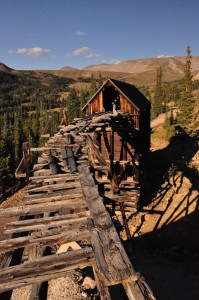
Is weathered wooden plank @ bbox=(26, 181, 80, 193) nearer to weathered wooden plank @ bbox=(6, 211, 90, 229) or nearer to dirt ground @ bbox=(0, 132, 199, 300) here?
weathered wooden plank @ bbox=(6, 211, 90, 229)

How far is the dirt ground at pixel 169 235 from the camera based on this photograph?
14013 mm

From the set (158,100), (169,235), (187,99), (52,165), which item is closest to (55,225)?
(52,165)

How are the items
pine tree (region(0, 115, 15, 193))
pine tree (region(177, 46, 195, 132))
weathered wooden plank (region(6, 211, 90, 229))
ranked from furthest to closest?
pine tree (region(0, 115, 15, 193))
pine tree (region(177, 46, 195, 132))
weathered wooden plank (region(6, 211, 90, 229))

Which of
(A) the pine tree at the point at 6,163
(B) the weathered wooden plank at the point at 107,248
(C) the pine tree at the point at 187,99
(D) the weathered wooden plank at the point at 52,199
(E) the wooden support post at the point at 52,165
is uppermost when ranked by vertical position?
(C) the pine tree at the point at 187,99

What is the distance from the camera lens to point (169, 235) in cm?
1778

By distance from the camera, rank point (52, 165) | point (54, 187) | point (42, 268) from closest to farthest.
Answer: point (42, 268)
point (54, 187)
point (52, 165)

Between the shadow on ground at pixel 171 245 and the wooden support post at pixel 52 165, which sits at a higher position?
the wooden support post at pixel 52 165

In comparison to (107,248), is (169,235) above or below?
below

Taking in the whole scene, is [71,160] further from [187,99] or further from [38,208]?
[187,99]

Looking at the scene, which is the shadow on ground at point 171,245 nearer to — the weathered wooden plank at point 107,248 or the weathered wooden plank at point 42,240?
the weathered wooden plank at point 107,248

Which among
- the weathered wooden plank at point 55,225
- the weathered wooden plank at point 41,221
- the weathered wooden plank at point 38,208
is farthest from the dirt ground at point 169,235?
the weathered wooden plank at point 55,225

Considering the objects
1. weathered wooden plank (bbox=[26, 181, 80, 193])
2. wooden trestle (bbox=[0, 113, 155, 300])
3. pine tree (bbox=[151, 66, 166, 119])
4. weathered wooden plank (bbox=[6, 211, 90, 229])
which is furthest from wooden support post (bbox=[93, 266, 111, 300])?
pine tree (bbox=[151, 66, 166, 119])

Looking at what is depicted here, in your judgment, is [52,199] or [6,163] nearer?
[52,199]

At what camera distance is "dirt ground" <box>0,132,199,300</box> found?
1401 centimetres
